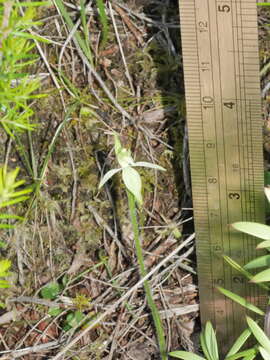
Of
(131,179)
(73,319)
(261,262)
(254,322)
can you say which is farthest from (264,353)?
(73,319)

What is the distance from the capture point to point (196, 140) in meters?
1.60

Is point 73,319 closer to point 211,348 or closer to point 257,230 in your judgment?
point 211,348

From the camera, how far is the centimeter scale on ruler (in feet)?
4.74

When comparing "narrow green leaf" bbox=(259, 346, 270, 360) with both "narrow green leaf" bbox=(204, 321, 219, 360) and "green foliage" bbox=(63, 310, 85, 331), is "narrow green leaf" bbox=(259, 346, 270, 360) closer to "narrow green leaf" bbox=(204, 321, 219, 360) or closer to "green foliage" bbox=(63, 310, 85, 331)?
"narrow green leaf" bbox=(204, 321, 219, 360)

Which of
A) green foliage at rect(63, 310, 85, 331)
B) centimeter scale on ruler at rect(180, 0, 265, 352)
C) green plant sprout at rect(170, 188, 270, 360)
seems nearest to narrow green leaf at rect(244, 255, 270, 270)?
green plant sprout at rect(170, 188, 270, 360)

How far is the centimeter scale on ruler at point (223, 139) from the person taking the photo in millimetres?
1444

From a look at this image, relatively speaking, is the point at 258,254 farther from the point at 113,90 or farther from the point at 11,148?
the point at 11,148

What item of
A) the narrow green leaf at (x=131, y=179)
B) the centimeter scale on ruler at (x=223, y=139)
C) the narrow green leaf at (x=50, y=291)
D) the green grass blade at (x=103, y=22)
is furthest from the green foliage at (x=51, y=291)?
the green grass blade at (x=103, y=22)

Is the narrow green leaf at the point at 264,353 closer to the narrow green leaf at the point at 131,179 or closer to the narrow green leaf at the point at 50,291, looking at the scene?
the narrow green leaf at the point at 131,179

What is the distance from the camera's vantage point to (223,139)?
1.57 metres

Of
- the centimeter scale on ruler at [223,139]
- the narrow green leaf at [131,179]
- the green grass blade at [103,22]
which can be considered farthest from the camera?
the green grass blade at [103,22]

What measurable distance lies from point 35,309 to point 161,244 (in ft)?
1.64

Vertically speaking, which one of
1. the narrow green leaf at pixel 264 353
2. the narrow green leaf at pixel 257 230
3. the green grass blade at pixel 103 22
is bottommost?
the narrow green leaf at pixel 264 353

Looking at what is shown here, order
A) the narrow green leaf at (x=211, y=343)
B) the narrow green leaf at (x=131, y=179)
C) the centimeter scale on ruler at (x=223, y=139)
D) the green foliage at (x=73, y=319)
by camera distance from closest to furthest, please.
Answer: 1. the narrow green leaf at (x=131, y=179)
2. the centimeter scale on ruler at (x=223, y=139)
3. the narrow green leaf at (x=211, y=343)
4. the green foliage at (x=73, y=319)
